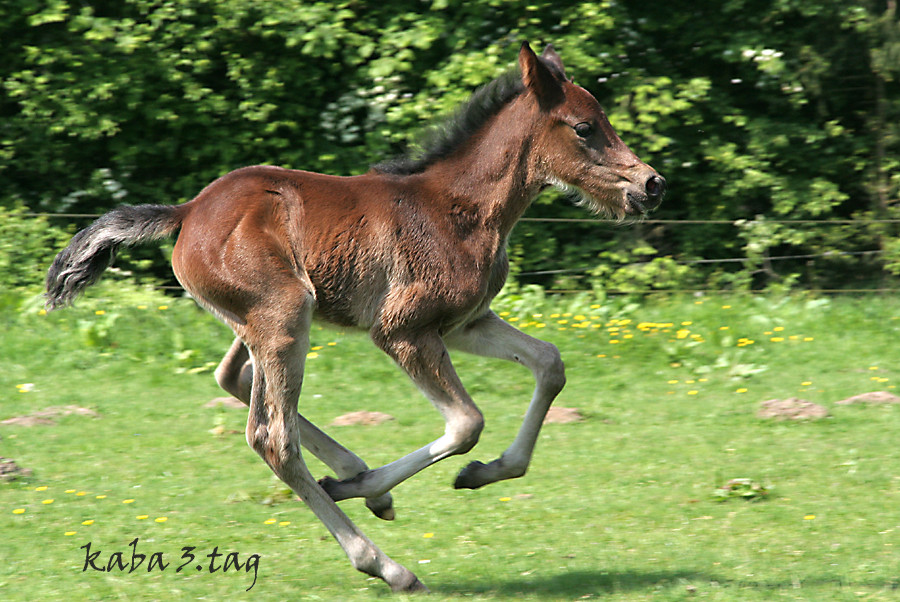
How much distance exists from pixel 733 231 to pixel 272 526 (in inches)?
328

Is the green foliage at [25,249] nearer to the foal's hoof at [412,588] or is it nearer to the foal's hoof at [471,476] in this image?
A: the foal's hoof at [471,476]

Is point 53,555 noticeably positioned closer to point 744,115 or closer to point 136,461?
point 136,461

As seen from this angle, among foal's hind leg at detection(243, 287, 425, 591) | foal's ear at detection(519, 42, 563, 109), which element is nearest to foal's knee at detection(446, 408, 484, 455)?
foal's hind leg at detection(243, 287, 425, 591)

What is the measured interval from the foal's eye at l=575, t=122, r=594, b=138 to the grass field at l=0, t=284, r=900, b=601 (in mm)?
1404

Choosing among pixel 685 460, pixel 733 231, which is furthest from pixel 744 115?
pixel 685 460

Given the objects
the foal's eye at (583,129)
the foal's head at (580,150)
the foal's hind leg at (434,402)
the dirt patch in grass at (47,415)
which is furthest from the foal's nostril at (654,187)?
the dirt patch in grass at (47,415)

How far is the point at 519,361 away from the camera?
4.91m

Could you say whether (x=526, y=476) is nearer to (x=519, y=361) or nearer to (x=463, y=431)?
(x=519, y=361)

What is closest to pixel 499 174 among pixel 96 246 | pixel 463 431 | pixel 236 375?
pixel 463 431

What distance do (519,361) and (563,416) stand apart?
2.39m

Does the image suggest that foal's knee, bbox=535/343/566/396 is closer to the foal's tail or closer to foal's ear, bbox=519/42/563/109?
foal's ear, bbox=519/42/563/109

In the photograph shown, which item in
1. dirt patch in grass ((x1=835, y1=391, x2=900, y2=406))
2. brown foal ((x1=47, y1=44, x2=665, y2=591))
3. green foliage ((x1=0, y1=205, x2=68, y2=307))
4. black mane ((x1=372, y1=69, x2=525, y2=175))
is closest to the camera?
brown foal ((x1=47, y1=44, x2=665, y2=591))

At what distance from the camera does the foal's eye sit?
4707 mm

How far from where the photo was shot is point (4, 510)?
5434 millimetres
